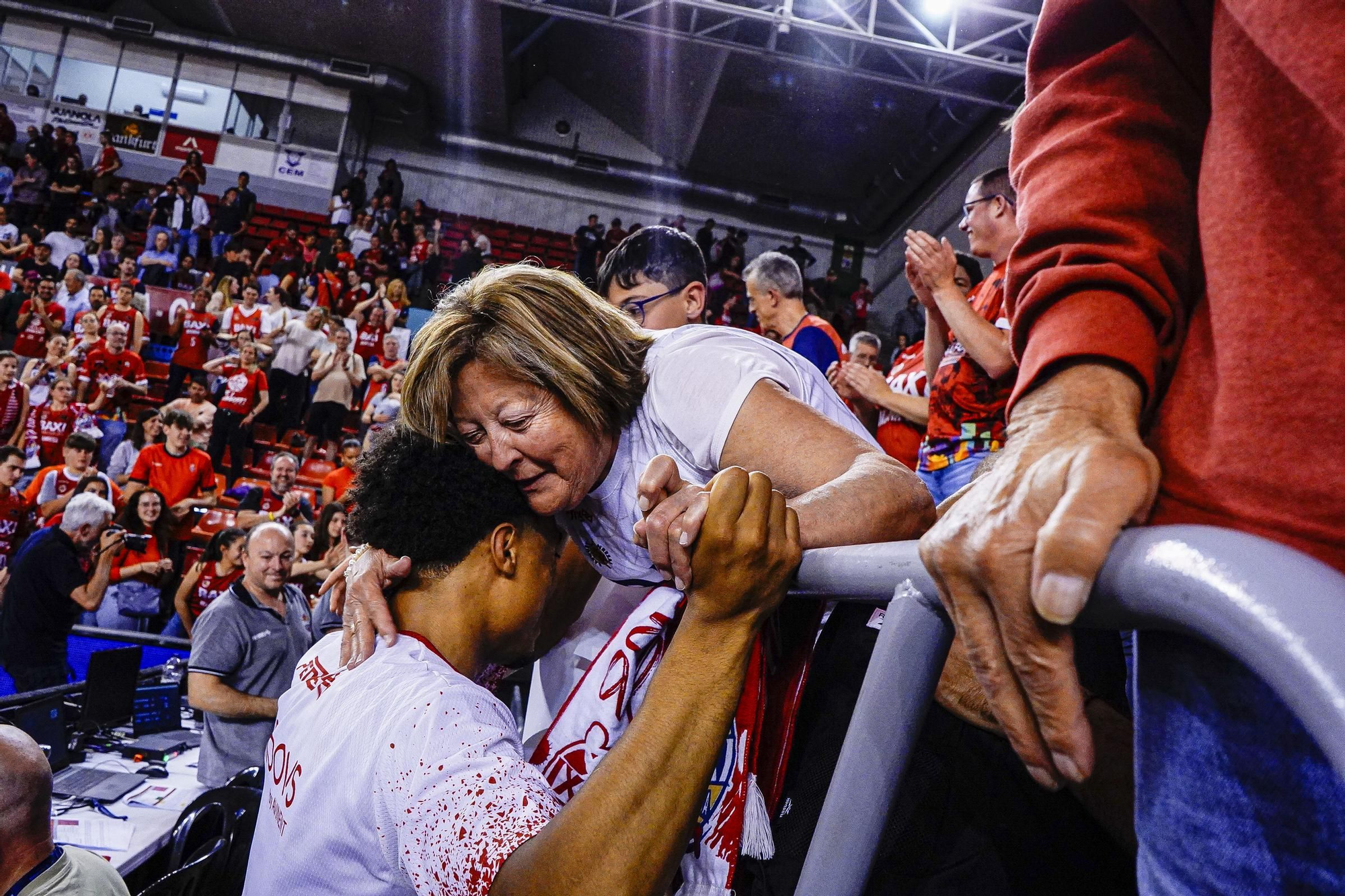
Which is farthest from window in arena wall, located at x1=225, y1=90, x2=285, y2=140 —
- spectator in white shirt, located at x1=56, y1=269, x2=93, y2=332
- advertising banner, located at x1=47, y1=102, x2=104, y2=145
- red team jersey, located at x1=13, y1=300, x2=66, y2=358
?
red team jersey, located at x1=13, y1=300, x2=66, y2=358

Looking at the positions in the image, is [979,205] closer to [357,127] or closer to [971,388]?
[971,388]

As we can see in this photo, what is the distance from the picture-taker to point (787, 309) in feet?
12.6

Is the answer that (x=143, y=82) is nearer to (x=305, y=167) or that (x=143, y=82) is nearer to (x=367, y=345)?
Result: (x=305, y=167)

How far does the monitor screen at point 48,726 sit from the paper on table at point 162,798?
37cm

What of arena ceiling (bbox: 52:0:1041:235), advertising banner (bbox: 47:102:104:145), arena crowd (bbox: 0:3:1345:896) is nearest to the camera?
arena crowd (bbox: 0:3:1345:896)

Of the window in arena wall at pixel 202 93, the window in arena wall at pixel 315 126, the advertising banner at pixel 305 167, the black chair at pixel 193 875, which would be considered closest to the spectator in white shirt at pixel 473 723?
the black chair at pixel 193 875

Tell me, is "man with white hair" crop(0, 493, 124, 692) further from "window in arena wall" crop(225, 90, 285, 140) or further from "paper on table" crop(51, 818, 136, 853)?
"window in arena wall" crop(225, 90, 285, 140)

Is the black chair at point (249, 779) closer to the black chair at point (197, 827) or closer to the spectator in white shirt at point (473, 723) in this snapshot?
the black chair at point (197, 827)

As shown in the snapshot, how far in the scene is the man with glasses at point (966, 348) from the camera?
2420 mm

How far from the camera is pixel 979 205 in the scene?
9.38 ft

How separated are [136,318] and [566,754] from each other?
11595 millimetres

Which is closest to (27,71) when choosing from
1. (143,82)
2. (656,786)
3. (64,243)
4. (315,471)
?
(143,82)

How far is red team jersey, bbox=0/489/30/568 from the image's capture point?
6.99m

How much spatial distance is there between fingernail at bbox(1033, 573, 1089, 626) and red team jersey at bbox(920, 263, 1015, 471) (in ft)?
6.48
